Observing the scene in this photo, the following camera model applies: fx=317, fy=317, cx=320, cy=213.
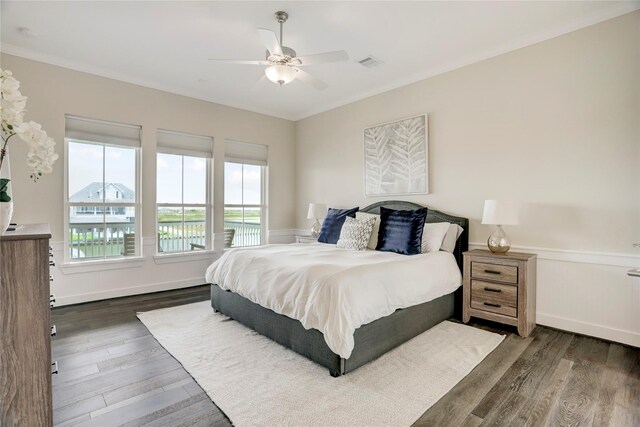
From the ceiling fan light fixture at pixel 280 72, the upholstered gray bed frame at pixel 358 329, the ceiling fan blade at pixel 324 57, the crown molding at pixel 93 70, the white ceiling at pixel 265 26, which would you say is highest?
the white ceiling at pixel 265 26

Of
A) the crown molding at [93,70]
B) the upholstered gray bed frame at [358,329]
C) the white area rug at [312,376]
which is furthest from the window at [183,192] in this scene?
the white area rug at [312,376]

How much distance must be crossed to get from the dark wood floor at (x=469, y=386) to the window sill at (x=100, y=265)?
3.56 ft

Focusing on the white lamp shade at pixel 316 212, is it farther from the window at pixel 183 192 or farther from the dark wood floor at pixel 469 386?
the dark wood floor at pixel 469 386

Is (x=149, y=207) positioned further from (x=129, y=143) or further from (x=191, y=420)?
(x=191, y=420)

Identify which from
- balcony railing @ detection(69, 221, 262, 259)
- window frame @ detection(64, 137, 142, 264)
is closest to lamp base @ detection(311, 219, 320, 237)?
balcony railing @ detection(69, 221, 262, 259)

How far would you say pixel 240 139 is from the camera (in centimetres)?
535

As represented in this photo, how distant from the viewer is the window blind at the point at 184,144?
4.58 metres

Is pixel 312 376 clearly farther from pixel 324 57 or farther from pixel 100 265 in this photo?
pixel 100 265

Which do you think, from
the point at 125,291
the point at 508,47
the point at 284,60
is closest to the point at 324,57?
the point at 284,60

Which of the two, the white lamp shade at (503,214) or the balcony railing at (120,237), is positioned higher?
the white lamp shade at (503,214)

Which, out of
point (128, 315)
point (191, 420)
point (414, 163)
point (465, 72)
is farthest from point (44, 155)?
point (465, 72)

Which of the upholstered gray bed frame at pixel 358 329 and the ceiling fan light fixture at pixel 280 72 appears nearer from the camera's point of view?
the upholstered gray bed frame at pixel 358 329

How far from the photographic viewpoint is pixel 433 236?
3.58 m

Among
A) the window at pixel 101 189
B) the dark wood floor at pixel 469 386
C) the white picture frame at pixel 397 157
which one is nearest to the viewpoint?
the dark wood floor at pixel 469 386
